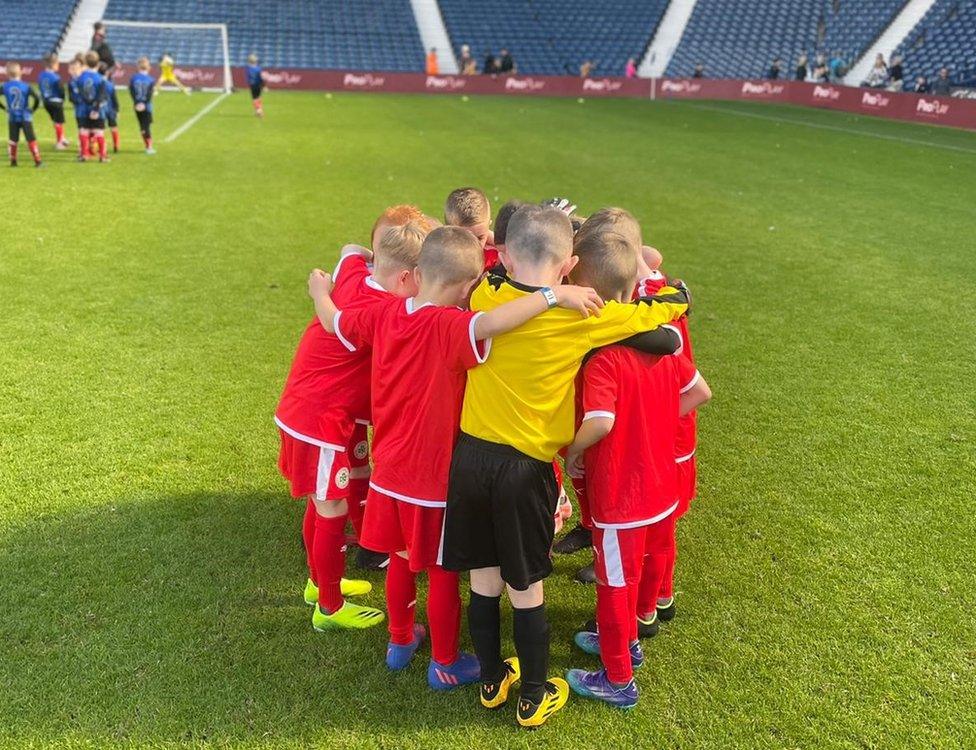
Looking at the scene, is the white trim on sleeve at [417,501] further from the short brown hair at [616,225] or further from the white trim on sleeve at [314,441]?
the short brown hair at [616,225]

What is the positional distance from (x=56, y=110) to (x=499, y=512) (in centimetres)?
1661

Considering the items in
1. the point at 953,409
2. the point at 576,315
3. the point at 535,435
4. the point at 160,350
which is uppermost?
the point at 576,315

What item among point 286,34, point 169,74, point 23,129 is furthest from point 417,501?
point 286,34

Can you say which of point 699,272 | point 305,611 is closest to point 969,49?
point 699,272

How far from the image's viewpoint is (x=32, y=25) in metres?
33.3

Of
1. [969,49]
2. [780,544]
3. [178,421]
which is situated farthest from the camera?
[969,49]

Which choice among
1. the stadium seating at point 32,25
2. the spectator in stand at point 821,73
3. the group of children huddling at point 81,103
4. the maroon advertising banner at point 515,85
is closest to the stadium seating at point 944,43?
the spectator in stand at point 821,73

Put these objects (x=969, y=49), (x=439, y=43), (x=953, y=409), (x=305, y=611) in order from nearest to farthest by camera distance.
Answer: (x=305, y=611) → (x=953, y=409) → (x=969, y=49) → (x=439, y=43)

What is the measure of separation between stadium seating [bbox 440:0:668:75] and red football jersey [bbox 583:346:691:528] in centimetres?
3704

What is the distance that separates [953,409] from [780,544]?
2339 mm

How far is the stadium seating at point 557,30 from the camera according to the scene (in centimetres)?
3769

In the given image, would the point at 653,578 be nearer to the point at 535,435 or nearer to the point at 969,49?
the point at 535,435

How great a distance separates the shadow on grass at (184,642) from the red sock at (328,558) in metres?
0.16

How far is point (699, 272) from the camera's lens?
8.39 metres
